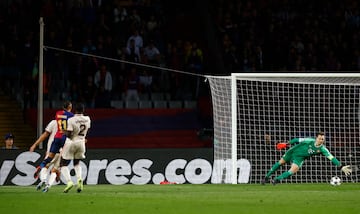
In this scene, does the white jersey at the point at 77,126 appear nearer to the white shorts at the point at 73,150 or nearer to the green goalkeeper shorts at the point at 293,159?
the white shorts at the point at 73,150

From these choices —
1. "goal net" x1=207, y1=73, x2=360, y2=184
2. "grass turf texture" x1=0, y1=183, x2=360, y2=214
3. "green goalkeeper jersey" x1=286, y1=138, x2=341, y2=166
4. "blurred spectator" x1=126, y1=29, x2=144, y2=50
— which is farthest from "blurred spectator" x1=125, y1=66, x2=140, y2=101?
"grass turf texture" x1=0, y1=183, x2=360, y2=214

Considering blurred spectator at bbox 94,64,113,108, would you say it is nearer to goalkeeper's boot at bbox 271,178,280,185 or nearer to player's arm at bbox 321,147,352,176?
goalkeeper's boot at bbox 271,178,280,185

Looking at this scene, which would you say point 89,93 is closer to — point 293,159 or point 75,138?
point 293,159

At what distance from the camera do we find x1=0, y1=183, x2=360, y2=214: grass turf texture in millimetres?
15844

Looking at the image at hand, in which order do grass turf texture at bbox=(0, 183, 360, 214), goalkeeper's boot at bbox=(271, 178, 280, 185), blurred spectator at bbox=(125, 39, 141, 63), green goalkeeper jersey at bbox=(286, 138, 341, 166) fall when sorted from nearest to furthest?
grass turf texture at bbox=(0, 183, 360, 214) < goalkeeper's boot at bbox=(271, 178, 280, 185) < green goalkeeper jersey at bbox=(286, 138, 341, 166) < blurred spectator at bbox=(125, 39, 141, 63)

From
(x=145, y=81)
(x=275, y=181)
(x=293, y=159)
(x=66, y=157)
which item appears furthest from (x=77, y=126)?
(x=145, y=81)

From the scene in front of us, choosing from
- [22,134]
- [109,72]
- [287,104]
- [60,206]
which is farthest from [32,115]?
[60,206]

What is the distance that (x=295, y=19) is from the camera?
116 ft

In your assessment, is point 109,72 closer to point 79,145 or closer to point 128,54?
point 128,54

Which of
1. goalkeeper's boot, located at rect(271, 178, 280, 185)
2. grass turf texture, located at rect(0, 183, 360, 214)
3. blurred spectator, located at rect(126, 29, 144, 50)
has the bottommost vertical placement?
goalkeeper's boot, located at rect(271, 178, 280, 185)

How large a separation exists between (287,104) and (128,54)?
5.43 meters

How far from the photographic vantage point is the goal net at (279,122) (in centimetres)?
2703

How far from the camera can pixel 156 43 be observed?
110ft

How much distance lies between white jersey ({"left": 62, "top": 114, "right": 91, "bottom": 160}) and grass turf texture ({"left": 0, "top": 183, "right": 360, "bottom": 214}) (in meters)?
0.80
